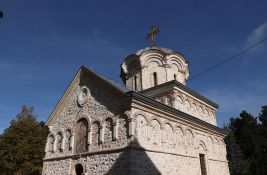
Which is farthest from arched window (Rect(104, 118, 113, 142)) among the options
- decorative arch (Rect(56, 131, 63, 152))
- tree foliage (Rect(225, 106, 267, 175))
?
tree foliage (Rect(225, 106, 267, 175))

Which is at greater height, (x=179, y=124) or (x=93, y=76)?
(x=93, y=76)

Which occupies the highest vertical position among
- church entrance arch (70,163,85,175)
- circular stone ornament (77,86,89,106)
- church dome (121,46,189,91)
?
church dome (121,46,189,91)

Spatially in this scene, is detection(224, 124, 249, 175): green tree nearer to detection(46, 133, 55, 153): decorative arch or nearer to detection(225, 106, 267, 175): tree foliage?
detection(225, 106, 267, 175): tree foliage

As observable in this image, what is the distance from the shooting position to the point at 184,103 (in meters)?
17.8

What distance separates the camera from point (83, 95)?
573 inches

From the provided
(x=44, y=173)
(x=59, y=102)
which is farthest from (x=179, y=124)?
(x=44, y=173)

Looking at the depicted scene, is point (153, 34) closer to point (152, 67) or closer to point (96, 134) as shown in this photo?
point (152, 67)

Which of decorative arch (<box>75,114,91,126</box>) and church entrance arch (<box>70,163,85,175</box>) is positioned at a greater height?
decorative arch (<box>75,114,91,126</box>)

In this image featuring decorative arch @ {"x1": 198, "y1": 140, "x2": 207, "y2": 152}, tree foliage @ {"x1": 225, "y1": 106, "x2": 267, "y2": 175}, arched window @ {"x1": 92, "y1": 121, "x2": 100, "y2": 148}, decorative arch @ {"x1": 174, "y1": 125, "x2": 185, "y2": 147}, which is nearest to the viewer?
arched window @ {"x1": 92, "y1": 121, "x2": 100, "y2": 148}

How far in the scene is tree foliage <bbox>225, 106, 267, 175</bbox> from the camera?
2792 cm

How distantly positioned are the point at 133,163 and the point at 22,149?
58.8 ft

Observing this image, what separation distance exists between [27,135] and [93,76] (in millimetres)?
15959

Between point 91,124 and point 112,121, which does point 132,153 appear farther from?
point 91,124

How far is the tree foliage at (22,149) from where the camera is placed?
24.1 metres
